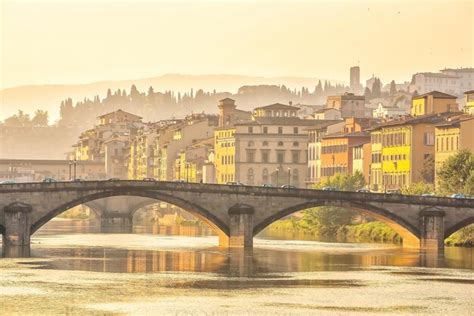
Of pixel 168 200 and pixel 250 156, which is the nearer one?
pixel 168 200

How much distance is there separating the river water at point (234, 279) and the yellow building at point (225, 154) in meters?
66.7

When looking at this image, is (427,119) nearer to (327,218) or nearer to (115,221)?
(327,218)

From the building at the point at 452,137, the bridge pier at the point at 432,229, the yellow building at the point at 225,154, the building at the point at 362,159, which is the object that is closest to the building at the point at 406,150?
the building at the point at 452,137

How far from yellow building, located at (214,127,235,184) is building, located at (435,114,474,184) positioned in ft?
151

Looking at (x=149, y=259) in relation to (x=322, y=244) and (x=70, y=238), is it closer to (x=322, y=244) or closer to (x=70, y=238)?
(x=322, y=244)

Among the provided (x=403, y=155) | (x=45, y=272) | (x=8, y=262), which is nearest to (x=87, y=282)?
(x=45, y=272)

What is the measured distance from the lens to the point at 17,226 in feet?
382

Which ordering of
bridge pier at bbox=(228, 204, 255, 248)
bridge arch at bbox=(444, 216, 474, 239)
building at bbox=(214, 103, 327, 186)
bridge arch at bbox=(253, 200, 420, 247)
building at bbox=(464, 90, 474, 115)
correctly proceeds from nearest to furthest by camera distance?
1. bridge arch at bbox=(444, 216, 474, 239)
2. bridge pier at bbox=(228, 204, 255, 248)
3. bridge arch at bbox=(253, 200, 420, 247)
4. building at bbox=(464, 90, 474, 115)
5. building at bbox=(214, 103, 327, 186)

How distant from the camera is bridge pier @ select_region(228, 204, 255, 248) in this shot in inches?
4685

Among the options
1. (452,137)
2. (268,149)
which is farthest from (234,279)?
(268,149)

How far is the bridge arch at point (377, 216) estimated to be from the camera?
11962 cm

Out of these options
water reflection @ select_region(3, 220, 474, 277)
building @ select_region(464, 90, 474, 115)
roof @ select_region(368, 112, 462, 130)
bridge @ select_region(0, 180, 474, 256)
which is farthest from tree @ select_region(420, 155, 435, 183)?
bridge @ select_region(0, 180, 474, 256)

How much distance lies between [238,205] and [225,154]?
7521cm

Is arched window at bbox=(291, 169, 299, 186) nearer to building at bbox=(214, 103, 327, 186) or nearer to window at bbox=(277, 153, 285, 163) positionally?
building at bbox=(214, 103, 327, 186)
